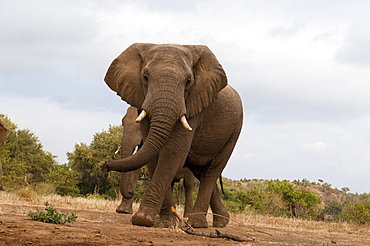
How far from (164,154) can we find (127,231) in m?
1.96

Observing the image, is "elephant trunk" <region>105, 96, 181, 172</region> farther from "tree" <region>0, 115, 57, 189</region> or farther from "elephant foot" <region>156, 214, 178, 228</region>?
"tree" <region>0, 115, 57, 189</region>

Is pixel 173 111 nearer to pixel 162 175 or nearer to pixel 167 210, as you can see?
pixel 162 175

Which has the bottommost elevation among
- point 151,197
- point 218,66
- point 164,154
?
point 151,197

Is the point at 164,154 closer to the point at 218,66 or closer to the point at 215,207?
the point at 218,66

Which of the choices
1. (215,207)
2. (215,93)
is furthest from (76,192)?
(215,93)

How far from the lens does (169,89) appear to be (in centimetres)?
816

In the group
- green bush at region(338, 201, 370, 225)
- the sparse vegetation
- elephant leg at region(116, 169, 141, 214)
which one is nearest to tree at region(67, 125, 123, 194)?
the sparse vegetation

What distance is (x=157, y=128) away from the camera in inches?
319

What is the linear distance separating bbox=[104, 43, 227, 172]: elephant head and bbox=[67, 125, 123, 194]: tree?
2437 cm

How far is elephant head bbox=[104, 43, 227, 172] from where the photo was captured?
8.10 metres

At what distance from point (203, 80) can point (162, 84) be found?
4.41 ft

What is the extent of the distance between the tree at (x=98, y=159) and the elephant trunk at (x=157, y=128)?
25.4 m

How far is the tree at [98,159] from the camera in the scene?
34.2 meters

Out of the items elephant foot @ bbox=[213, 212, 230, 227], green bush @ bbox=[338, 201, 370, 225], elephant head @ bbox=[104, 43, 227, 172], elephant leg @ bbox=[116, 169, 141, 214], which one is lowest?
elephant foot @ bbox=[213, 212, 230, 227]
